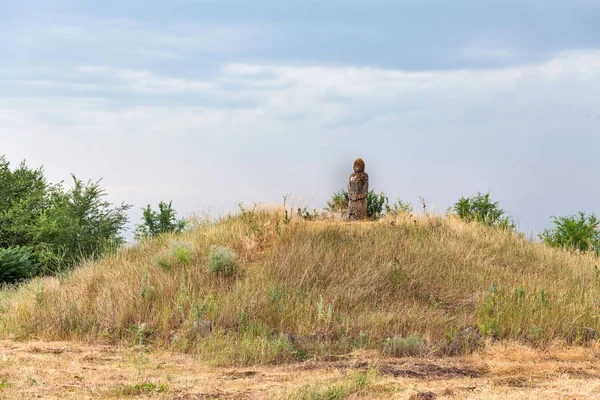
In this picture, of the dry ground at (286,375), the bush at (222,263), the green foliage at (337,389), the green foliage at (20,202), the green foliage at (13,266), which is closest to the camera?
the green foliage at (337,389)

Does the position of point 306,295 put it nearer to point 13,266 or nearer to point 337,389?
point 337,389

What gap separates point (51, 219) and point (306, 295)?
11.0 meters

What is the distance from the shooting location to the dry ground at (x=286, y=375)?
679cm

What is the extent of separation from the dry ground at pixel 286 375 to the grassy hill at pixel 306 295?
1.73 feet

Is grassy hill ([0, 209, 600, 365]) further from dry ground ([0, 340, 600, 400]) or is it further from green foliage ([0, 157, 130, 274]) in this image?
green foliage ([0, 157, 130, 274])

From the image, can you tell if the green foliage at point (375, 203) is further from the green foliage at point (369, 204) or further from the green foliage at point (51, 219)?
the green foliage at point (51, 219)

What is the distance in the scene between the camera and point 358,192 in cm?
1521

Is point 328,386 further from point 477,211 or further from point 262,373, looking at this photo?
point 477,211

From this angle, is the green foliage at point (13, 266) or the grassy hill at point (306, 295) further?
the green foliage at point (13, 266)

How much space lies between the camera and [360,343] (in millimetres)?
8977

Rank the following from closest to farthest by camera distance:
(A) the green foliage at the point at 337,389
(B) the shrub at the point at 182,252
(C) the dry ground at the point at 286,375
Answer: (A) the green foliage at the point at 337,389 → (C) the dry ground at the point at 286,375 → (B) the shrub at the point at 182,252

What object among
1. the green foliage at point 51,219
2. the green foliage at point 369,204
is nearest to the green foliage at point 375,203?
the green foliage at point 369,204

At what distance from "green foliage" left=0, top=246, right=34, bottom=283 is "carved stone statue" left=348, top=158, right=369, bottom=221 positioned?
8.02 meters

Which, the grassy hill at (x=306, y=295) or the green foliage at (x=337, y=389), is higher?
the grassy hill at (x=306, y=295)
